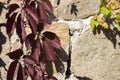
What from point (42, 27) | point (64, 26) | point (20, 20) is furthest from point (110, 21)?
point (20, 20)

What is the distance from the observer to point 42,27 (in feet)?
4.84

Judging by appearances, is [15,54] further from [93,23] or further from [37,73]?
[93,23]

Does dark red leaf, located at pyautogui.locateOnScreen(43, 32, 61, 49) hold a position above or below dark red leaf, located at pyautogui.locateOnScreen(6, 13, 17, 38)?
below

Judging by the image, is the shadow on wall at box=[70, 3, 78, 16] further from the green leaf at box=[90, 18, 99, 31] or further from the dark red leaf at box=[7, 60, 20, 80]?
the dark red leaf at box=[7, 60, 20, 80]

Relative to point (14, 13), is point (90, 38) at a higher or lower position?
lower

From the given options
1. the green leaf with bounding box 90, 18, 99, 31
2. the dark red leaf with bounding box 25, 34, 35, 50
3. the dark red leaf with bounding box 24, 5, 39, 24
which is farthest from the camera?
the green leaf with bounding box 90, 18, 99, 31

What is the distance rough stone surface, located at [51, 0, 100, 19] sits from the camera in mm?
1606

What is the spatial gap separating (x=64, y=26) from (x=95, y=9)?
0.60ft

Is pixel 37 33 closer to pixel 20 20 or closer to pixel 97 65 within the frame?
pixel 20 20

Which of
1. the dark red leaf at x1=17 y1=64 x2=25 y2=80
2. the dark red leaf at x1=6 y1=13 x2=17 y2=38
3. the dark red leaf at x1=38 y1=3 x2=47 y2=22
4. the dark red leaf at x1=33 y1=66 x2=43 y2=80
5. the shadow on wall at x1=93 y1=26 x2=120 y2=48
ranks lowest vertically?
the dark red leaf at x1=33 y1=66 x2=43 y2=80

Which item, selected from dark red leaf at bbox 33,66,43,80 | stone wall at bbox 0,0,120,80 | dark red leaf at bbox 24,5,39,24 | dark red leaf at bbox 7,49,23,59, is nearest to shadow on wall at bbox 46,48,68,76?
stone wall at bbox 0,0,120,80

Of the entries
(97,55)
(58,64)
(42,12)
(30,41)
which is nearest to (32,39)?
(30,41)

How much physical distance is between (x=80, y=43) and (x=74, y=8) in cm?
18

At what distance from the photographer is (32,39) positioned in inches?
58.3
